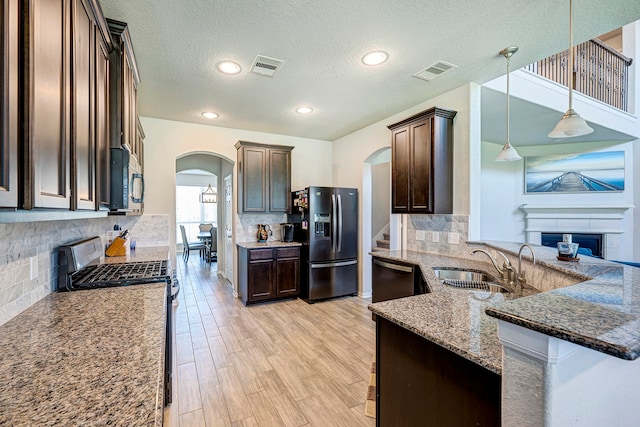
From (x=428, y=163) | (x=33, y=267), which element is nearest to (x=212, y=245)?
(x=428, y=163)

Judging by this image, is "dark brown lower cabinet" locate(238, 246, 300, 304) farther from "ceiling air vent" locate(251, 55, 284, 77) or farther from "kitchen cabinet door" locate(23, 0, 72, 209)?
"kitchen cabinet door" locate(23, 0, 72, 209)

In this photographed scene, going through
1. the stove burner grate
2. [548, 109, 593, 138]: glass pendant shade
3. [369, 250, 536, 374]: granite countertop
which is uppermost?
[548, 109, 593, 138]: glass pendant shade

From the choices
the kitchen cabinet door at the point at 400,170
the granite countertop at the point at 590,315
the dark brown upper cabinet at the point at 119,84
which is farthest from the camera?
→ the kitchen cabinet door at the point at 400,170

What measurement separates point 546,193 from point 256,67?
5.88m

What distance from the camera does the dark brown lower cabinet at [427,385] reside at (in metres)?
0.98

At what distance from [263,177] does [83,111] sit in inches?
132

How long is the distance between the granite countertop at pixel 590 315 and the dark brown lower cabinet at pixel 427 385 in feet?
0.94

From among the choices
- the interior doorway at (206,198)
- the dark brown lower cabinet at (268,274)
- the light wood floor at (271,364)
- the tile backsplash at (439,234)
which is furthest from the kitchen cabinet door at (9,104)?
the interior doorway at (206,198)

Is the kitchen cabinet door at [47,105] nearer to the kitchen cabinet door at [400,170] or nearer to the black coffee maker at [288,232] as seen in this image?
the kitchen cabinet door at [400,170]

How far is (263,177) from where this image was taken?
4598mm

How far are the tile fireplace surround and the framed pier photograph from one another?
36 centimetres

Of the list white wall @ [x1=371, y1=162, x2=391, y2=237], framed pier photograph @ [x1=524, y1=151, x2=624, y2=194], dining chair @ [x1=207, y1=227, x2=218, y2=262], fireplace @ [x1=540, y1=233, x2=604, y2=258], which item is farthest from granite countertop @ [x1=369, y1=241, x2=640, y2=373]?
dining chair @ [x1=207, y1=227, x2=218, y2=262]

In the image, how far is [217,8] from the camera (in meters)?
1.91

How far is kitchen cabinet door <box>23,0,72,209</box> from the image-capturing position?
2.62 feet
